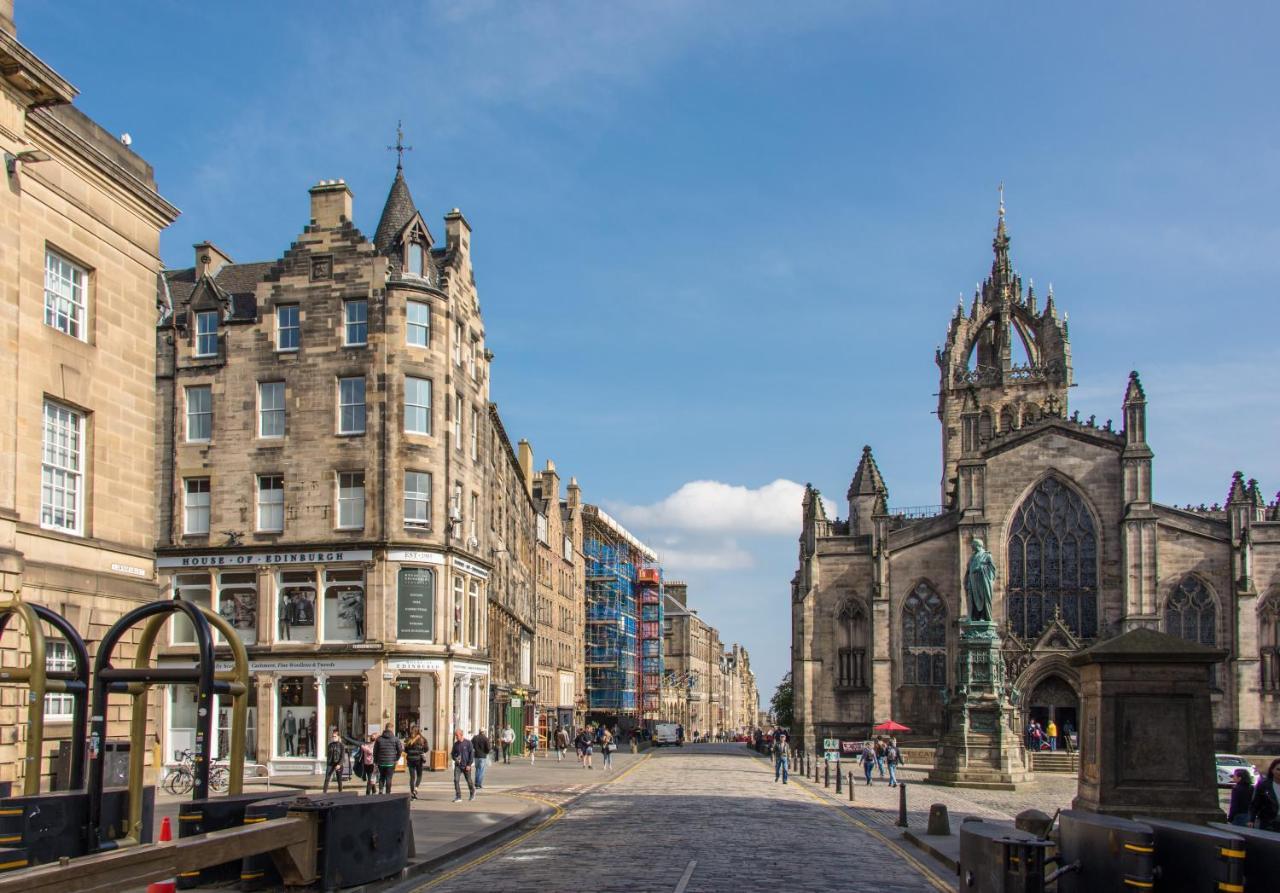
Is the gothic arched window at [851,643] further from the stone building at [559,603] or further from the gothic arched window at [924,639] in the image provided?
the stone building at [559,603]

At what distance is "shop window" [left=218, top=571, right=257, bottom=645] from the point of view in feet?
132

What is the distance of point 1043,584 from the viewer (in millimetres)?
63781

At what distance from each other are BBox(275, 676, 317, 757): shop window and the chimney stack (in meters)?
14.3

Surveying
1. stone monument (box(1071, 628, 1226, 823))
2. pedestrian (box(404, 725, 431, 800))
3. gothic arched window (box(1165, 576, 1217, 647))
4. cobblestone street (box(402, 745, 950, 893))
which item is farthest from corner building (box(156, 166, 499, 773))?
gothic arched window (box(1165, 576, 1217, 647))

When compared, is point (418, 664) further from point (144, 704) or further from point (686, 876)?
point (686, 876)

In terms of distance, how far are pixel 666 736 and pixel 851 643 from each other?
2131cm

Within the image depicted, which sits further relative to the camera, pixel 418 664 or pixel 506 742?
pixel 506 742

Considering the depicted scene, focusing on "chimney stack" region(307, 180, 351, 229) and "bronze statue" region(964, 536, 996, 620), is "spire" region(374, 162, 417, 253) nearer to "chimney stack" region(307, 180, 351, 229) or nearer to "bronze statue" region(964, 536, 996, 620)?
"chimney stack" region(307, 180, 351, 229)

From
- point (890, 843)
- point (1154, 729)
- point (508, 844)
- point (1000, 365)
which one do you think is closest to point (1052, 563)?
point (1000, 365)

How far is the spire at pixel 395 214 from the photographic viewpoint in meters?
42.4

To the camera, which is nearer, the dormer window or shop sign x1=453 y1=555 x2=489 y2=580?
shop sign x1=453 y1=555 x2=489 y2=580

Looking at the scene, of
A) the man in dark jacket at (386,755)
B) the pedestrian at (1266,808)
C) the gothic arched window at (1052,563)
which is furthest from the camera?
the gothic arched window at (1052,563)

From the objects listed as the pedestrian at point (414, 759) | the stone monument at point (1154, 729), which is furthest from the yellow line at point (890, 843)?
the pedestrian at point (414, 759)

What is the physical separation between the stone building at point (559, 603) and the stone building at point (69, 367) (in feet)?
151
